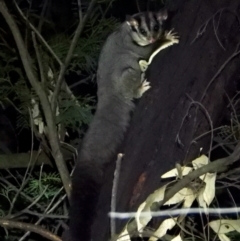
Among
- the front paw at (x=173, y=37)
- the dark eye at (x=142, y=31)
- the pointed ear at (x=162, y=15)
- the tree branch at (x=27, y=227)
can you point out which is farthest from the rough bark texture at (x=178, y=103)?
the dark eye at (x=142, y=31)

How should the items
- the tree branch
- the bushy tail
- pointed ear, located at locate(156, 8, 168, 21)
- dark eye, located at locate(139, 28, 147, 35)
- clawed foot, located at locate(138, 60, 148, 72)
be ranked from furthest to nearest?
dark eye, located at locate(139, 28, 147, 35) → clawed foot, located at locate(138, 60, 148, 72) → pointed ear, located at locate(156, 8, 168, 21) → the tree branch → the bushy tail

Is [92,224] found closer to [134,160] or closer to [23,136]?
[134,160]

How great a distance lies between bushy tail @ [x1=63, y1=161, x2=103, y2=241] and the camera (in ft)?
5.24

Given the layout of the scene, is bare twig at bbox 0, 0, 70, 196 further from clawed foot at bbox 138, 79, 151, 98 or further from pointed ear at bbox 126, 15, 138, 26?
pointed ear at bbox 126, 15, 138, 26

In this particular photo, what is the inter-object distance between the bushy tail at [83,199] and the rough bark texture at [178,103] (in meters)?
0.03

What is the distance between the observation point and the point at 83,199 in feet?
5.48

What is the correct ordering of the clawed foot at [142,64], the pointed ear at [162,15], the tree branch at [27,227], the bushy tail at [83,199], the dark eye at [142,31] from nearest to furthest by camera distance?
the bushy tail at [83,199]
the tree branch at [27,227]
the pointed ear at [162,15]
the clawed foot at [142,64]
the dark eye at [142,31]

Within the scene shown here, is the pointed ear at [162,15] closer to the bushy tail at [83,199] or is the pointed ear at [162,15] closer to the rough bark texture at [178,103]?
the rough bark texture at [178,103]

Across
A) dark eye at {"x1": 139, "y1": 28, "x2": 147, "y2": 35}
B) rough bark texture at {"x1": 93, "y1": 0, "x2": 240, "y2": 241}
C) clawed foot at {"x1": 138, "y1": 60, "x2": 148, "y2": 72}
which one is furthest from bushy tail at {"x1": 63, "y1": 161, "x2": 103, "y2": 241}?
dark eye at {"x1": 139, "y1": 28, "x2": 147, "y2": 35}

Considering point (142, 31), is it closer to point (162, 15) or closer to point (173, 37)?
point (162, 15)

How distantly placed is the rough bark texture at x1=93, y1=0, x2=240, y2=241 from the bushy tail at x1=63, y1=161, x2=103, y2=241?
1.1 inches

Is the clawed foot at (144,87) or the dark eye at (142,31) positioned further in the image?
the dark eye at (142,31)

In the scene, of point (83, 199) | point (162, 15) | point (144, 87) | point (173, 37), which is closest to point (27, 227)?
point (83, 199)

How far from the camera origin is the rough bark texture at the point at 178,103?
5.35ft
